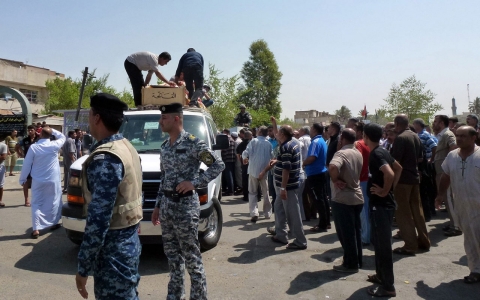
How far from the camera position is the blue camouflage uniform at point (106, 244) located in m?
2.47

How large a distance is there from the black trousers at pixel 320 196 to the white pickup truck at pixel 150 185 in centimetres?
222

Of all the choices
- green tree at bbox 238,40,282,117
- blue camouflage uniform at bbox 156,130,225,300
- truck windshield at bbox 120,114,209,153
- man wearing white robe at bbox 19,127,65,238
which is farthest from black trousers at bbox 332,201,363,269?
green tree at bbox 238,40,282,117

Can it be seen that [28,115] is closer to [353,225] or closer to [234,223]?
[234,223]

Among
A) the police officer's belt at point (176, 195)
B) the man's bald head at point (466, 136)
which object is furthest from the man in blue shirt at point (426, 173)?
the police officer's belt at point (176, 195)

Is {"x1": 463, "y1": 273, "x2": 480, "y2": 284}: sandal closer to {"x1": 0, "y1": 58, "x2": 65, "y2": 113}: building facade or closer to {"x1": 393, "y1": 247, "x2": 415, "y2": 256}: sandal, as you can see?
{"x1": 393, "y1": 247, "x2": 415, "y2": 256}: sandal

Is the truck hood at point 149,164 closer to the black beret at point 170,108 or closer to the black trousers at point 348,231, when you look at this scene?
the black beret at point 170,108

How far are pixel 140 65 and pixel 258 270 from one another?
16.0 feet

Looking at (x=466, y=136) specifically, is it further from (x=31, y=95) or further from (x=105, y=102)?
(x=31, y=95)

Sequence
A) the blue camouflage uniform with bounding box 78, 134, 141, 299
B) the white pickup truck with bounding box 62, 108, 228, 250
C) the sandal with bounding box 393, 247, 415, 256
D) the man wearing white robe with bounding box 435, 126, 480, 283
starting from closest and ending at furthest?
Answer: the blue camouflage uniform with bounding box 78, 134, 141, 299
the man wearing white robe with bounding box 435, 126, 480, 283
the white pickup truck with bounding box 62, 108, 228, 250
the sandal with bounding box 393, 247, 415, 256

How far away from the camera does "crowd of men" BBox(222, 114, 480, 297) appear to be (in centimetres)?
471

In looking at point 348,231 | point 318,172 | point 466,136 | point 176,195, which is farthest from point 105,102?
point 318,172

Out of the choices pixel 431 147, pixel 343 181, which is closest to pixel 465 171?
pixel 343 181

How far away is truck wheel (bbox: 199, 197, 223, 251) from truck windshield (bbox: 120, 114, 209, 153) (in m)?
1.13

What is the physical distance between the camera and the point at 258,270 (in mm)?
5555
